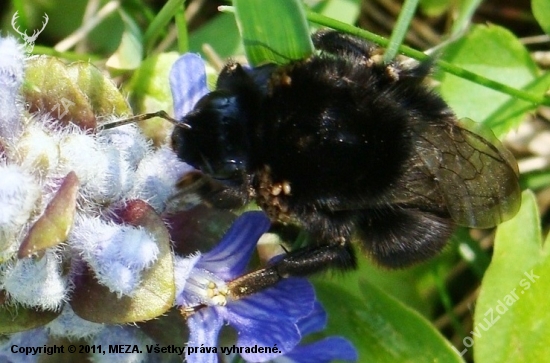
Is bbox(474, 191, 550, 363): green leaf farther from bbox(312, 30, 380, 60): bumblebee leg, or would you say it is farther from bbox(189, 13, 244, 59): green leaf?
bbox(189, 13, 244, 59): green leaf

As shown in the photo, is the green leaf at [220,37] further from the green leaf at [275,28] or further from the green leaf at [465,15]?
the green leaf at [465,15]

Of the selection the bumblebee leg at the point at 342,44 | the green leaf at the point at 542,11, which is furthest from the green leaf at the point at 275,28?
the green leaf at the point at 542,11

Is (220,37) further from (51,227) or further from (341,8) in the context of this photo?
(51,227)

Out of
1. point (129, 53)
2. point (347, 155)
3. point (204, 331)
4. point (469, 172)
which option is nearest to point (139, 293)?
point (204, 331)

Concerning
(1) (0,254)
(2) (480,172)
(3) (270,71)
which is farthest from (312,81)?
(1) (0,254)

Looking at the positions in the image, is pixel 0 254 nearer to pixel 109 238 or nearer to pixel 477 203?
pixel 109 238

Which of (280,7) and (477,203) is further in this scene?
(280,7)

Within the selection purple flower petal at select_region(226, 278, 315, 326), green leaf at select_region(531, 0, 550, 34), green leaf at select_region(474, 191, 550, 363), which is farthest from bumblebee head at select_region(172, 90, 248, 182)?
green leaf at select_region(531, 0, 550, 34)
